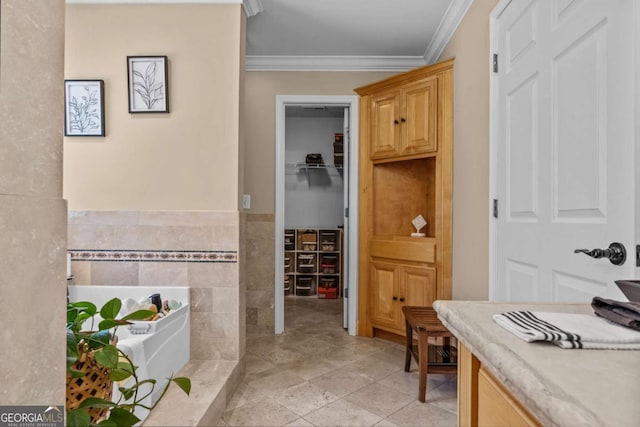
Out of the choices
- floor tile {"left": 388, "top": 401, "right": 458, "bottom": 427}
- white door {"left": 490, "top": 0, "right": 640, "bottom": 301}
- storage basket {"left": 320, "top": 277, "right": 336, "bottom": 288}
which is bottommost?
floor tile {"left": 388, "top": 401, "right": 458, "bottom": 427}

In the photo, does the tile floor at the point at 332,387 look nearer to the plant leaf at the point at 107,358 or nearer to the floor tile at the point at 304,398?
the floor tile at the point at 304,398

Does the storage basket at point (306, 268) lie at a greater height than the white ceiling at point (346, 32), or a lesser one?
lesser

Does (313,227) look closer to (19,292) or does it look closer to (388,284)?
(388,284)

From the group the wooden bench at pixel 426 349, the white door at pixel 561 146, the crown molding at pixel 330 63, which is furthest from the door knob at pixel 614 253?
the crown molding at pixel 330 63

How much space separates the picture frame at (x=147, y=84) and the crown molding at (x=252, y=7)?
0.63m

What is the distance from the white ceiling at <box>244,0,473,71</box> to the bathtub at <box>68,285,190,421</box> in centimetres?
198

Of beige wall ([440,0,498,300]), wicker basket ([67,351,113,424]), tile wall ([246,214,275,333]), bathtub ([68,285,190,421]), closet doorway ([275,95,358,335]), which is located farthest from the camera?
closet doorway ([275,95,358,335])

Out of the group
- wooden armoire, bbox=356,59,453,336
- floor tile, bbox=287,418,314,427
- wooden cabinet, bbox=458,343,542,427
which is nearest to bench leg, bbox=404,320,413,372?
wooden armoire, bbox=356,59,453,336

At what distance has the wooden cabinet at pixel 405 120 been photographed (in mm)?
2699

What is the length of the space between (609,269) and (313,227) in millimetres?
4063

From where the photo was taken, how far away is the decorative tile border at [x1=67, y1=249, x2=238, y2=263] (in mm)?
2182

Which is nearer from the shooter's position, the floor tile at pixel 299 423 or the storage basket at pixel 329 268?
the floor tile at pixel 299 423

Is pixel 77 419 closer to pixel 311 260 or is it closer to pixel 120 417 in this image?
pixel 120 417

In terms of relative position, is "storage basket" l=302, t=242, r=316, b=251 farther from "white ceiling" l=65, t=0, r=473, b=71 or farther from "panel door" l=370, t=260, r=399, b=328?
"white ceiling" l=65, t=0, r=473, b=71
